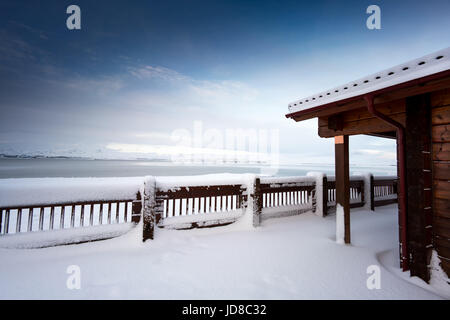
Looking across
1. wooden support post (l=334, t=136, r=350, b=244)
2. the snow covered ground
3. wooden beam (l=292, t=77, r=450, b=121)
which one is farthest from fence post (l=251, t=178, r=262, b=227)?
wooden beam (l=292, t=77, r=450, b=121)

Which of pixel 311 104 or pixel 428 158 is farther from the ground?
pixel 311 104

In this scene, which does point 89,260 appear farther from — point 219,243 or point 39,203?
point 219,243

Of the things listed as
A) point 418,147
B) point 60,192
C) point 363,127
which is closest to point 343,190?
point 363,127

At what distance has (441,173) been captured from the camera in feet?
9.94

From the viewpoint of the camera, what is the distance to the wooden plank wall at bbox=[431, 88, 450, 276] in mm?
2965

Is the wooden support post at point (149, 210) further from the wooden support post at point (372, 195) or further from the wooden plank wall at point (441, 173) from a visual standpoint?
the wooden support post at point (372, 195)

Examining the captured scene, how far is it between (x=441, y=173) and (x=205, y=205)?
4.44 metres

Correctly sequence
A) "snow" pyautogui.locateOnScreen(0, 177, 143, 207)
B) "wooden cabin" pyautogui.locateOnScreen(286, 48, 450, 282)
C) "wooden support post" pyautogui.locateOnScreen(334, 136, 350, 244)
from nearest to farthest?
1. "wooden cabin" pyautogui.locateOnScreen(286, 48, 450, 282)
2. "snow" pyautogui.locateOnScreen(0, 177, 143, 207)
3. "wooden support post" pyautogui.locateOnScreen(334, 136, 350, 244)

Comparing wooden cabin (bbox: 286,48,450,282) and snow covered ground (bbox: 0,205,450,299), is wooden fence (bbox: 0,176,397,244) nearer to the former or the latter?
snow covered ground (bbox: 0,205,450,299)

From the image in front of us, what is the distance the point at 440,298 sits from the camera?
2701 millimetres

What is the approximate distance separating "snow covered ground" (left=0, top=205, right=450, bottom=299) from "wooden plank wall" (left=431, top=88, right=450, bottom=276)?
Answer: 655mm
